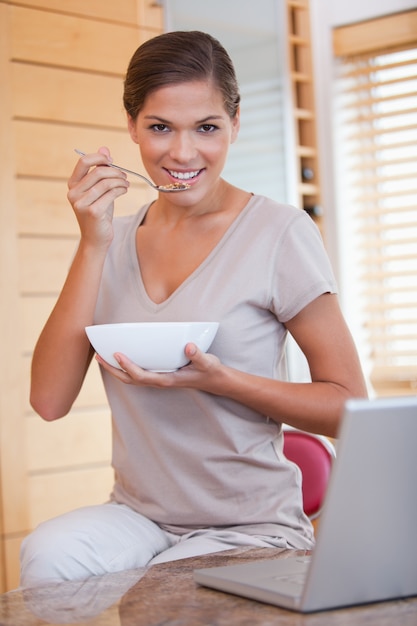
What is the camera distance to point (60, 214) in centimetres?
306

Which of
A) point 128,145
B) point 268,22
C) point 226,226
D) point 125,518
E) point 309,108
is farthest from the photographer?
point 309,108

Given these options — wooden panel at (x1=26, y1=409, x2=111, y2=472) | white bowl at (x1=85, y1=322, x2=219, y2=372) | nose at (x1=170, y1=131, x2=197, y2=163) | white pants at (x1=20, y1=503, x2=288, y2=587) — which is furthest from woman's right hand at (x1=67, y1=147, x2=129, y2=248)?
wooden panel at (x1=26, y1=409, x2=111, y2=472)

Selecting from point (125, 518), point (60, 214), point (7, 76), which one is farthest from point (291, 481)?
point (7, 76)

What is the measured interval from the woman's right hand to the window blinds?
8.02ft

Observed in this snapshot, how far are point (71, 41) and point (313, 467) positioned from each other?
6.24 feet

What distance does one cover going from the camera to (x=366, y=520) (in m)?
0.91

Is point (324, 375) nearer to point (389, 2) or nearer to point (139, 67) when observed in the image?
point (139, 67)

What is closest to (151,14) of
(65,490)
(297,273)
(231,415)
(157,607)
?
(65,490)

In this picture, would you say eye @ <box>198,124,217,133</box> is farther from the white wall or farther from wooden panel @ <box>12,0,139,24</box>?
the white wall

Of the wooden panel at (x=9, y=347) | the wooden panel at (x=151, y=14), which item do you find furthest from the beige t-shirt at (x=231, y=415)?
the wooden panel at (x=151, y=14)

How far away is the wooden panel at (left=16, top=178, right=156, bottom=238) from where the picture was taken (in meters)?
2.97

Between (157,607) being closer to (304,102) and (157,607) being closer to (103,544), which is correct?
(103,544)

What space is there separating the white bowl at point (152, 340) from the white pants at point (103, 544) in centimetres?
27

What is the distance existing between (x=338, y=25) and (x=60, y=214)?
1737 mm
